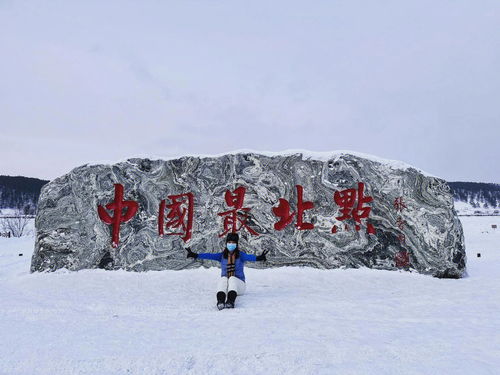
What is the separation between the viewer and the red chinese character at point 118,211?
706cm

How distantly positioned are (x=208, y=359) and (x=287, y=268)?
3.99 metres

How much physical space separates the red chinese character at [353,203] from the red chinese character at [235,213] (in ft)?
5.49

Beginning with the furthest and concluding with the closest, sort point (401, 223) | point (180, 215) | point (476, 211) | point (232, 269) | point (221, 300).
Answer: point (476, 211)
point (180, 215)
point (401, 223)
point (232, 269)
point (221, 300)

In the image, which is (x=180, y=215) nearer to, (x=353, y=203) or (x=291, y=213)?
(x=291, y=213)

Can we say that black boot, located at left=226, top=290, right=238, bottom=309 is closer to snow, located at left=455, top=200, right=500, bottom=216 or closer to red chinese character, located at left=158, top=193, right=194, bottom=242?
red chinese character, located at left=158, top=193, right=194, bottom=242

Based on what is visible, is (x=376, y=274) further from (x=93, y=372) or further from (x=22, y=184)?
(x=22, y=184)

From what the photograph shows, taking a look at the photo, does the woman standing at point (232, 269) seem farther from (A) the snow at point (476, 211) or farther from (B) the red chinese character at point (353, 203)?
(A) the snow at point (476, 211)

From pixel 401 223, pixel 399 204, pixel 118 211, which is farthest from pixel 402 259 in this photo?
pixel 118 211

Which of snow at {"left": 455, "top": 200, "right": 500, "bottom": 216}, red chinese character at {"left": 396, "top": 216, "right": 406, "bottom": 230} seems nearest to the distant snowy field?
red chinese character at {"left": 396, "top": 216, "right": 406, "bottom": 230}

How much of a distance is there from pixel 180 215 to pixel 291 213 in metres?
2.16

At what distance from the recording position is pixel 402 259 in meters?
6.49

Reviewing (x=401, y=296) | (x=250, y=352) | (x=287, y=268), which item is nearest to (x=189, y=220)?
(x=287, y=268)

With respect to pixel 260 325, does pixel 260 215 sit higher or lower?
higher

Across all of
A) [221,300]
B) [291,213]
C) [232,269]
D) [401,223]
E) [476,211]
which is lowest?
[221,300]
